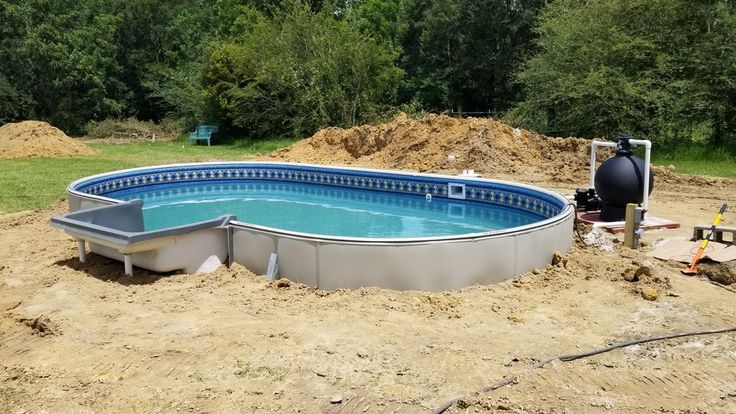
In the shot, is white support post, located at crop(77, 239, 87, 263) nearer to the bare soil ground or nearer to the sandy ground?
the bare soil ground

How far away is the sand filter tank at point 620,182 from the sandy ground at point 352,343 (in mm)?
1725

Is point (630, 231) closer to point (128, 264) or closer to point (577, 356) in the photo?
point (577, 356)

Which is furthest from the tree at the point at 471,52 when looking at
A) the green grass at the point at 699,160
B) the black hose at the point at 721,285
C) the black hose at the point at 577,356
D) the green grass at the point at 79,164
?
the black hose at the point at 577,356

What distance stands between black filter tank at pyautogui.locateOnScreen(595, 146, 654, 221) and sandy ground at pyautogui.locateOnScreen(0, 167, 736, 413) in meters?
1.72

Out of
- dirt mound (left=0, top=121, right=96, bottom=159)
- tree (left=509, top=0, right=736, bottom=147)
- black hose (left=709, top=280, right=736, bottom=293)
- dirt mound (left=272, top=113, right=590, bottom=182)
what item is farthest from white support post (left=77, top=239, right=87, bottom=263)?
dirt mound (left=0, top=121, right=96, bottom=159)

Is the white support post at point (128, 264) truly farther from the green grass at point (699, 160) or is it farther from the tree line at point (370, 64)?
the tree line at point (370, 64)

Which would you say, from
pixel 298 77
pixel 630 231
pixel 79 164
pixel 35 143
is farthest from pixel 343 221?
pixel 35 143

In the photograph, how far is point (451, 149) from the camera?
49.3ft

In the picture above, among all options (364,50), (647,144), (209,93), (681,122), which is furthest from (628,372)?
(209,93)

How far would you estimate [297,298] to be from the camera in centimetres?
539

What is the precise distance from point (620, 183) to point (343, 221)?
165 inches

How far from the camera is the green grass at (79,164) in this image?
1123cm

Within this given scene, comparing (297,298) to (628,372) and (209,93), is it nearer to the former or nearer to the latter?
(628,372)

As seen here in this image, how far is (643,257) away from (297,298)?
3.80 m
